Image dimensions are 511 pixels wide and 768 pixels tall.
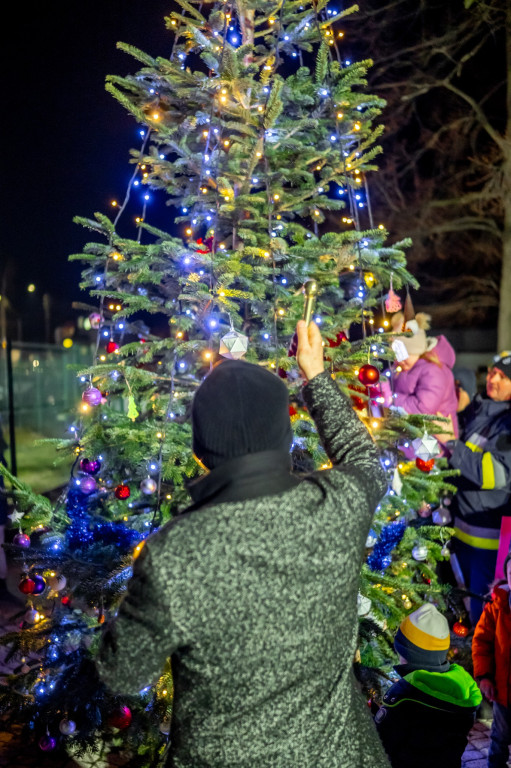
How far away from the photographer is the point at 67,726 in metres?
3.66

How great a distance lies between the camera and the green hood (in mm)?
2924

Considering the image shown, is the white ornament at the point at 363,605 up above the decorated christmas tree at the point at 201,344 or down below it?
below

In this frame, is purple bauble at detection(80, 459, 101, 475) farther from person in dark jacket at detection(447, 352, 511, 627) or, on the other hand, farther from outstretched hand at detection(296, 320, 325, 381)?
person in dark jacket at detection(447, 352, 511, 627)

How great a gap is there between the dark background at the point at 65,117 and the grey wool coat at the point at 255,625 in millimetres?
4223

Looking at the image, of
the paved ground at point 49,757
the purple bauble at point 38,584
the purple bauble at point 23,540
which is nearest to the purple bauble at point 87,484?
the purple bauble at point 23,540

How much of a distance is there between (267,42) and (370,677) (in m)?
4.40

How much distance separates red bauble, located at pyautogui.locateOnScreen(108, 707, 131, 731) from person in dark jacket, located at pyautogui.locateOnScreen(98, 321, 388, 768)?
2.26m

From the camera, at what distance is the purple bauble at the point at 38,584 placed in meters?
3.77

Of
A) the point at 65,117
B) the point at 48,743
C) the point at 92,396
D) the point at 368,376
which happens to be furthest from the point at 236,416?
the point at 65,117

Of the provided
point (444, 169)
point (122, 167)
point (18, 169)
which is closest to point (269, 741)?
point (122, 167)

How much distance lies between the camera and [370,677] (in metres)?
3.97

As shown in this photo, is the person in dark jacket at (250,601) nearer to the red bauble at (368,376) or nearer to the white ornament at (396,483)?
the red bauble at (368,376)

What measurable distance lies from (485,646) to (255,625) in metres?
2.57

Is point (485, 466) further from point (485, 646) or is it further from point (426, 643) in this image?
point (426, 643)
